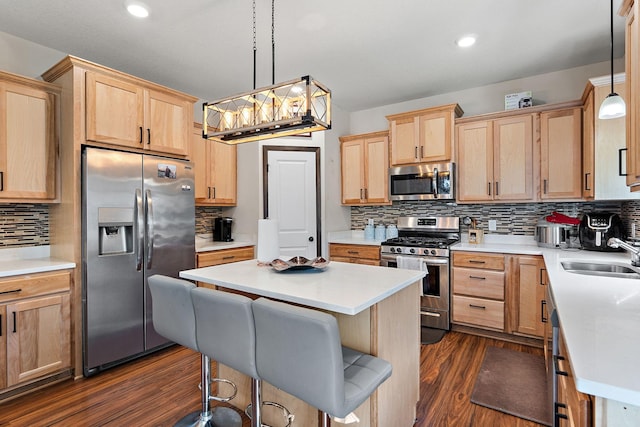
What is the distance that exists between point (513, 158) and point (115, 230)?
3801 millimetres

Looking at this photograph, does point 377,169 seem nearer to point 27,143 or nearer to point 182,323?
point 182,323

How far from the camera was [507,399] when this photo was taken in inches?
86.9

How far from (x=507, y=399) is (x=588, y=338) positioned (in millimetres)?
1569

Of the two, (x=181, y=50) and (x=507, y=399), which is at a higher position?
(x=181, y=50)

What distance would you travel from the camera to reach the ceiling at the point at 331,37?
2.34m

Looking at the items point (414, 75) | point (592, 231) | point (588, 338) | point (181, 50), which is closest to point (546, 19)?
point (414, 75)

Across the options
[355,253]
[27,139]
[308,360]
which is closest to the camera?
[308,360]

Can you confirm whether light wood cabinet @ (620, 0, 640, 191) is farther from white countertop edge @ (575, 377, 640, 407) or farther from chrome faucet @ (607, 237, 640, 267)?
white countertop edge @ (575, 377, 640, 407)

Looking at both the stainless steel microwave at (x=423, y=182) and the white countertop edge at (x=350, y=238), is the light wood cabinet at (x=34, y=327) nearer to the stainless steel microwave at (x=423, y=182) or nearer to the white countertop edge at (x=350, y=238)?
the white countertop edge at (x=350, y=238)

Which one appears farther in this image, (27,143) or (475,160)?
(475,160)

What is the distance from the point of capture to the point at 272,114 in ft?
6.42

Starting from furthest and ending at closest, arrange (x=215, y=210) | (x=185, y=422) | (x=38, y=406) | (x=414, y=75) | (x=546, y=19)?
(x=215, y=210)
(x=414, y=75)
(x=546, y=19)
(x=38, y=406)
(x=185, y=422)

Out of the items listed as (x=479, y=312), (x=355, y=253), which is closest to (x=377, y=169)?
(x=355, y=253)

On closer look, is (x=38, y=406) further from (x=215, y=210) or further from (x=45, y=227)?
(x=215, y=210)
